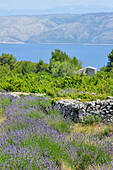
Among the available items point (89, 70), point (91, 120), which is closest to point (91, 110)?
point (91, 120)

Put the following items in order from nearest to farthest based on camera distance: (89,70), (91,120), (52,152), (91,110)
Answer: (52,152)
(91,120)
(91,110)
(89,70)

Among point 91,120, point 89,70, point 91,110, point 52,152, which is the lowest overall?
point 52,152

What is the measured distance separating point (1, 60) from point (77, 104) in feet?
98.3

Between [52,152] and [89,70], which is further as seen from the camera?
[89,70]

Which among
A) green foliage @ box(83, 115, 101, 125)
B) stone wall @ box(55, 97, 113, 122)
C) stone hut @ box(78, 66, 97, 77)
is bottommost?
green foliage @ box(83, 115, 101, 125)

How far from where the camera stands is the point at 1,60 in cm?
3316

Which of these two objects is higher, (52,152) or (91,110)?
(91,110)

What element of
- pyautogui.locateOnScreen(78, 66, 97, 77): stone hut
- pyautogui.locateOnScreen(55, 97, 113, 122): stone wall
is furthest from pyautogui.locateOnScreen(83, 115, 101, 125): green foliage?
pyautogui.locateOnScreen(78, 66, 97, 77): stone hut

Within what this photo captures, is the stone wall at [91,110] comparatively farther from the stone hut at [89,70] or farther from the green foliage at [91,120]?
the stone hut at [89,70]

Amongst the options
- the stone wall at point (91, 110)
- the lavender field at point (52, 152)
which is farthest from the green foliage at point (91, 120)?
the lavender field at point (52, 152)

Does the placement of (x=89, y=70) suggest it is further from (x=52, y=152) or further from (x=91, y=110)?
(x=52, y=152)

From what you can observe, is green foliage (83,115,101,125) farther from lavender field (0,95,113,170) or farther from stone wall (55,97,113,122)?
lavender field (0,95,113,170)

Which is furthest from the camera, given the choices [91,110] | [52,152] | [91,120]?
[91,110]

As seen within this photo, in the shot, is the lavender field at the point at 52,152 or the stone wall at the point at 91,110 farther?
the stone wall at the point at 91,110
